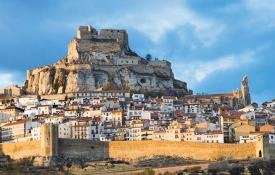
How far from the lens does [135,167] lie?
207 feet

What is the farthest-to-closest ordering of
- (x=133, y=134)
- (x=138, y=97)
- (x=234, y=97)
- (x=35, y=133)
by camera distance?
1. (x=234, y=97)
2. (x=138, y=97)
3. (x=133, y=134)
4. (x=35, y=133)

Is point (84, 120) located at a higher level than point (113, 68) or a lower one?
lower

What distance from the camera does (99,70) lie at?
8544cm

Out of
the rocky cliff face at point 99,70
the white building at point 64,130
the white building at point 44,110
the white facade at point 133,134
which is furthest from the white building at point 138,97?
the white building at point 64,130

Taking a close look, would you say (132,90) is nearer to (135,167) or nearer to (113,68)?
(113,68)

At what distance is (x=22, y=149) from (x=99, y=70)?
2026 centimetres

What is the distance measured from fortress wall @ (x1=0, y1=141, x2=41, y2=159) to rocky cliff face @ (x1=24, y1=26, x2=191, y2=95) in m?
17.1

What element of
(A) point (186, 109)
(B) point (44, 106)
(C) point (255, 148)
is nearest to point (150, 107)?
(A) point (186, 109)

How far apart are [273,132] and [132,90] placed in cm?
1904

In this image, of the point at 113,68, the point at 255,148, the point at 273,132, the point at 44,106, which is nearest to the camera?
the point at 255,148

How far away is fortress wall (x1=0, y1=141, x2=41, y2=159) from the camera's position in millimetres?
65819

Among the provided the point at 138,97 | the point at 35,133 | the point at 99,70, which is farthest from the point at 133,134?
the point at 99,70

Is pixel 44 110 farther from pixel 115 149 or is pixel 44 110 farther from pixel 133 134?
pixel 115 149

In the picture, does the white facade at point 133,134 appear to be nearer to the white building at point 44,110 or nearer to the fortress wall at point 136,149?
the fortress wall at point 136,149
